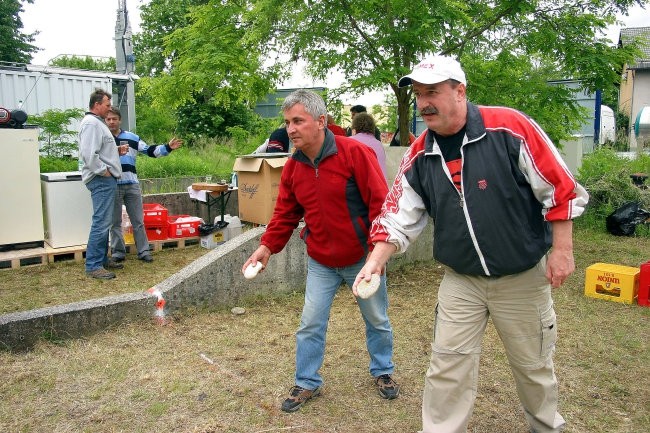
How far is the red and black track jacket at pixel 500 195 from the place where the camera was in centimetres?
273

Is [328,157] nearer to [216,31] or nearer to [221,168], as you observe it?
[216,31]

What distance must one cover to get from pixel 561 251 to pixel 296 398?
6.35 ft

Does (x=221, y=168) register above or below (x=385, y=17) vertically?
below

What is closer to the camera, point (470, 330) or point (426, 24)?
point (470, 330)

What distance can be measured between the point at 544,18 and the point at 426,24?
227 centimetres

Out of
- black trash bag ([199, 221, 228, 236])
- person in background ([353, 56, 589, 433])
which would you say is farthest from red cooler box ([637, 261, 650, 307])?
black trash bag ([199, 221, 228, 236])

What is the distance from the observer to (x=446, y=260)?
9.98ft

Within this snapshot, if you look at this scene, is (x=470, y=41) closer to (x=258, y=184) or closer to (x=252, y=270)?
(x=258, y=184)

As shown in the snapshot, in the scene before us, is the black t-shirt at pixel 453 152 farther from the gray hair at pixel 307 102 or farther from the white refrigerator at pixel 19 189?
the white refrigerator at pixel 19 189

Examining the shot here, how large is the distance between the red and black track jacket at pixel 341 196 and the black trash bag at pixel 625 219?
23.9 feet

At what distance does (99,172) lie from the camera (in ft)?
22.3

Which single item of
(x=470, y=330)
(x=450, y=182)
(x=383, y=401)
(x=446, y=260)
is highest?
(x=450, y=182)

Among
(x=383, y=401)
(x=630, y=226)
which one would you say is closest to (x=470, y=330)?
(x=383, y=401)

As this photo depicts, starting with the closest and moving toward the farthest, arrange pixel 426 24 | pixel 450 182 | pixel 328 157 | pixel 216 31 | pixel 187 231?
pixel 450 182
pixel 328 157
pixel 426 24
pixel 216 31
pixel 187 231
